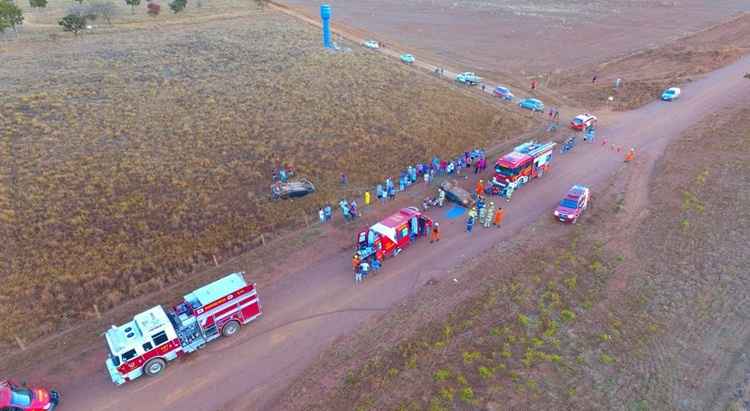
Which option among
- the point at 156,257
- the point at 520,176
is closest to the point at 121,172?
the point at 156,257

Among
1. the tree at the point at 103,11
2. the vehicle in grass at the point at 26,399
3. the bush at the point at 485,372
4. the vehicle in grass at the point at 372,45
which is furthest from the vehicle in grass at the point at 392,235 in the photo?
the tree at the point at 103,11

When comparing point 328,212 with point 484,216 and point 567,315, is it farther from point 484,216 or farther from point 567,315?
point 567,315

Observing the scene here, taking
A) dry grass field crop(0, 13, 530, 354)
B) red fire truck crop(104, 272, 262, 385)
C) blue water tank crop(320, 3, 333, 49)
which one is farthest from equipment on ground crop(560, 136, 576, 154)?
blue water tank crop(320, 3, 333, 49)

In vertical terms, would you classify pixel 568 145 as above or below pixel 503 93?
below

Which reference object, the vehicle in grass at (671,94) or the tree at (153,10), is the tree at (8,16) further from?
the vehicle in grass at (671,94)

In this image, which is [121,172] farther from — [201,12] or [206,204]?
[201,12]

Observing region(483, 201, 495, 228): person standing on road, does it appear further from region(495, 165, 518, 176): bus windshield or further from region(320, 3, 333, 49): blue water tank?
region(320, 3, 333, 49): blue water tank

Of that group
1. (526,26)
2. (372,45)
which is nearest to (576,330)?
(372,45)
